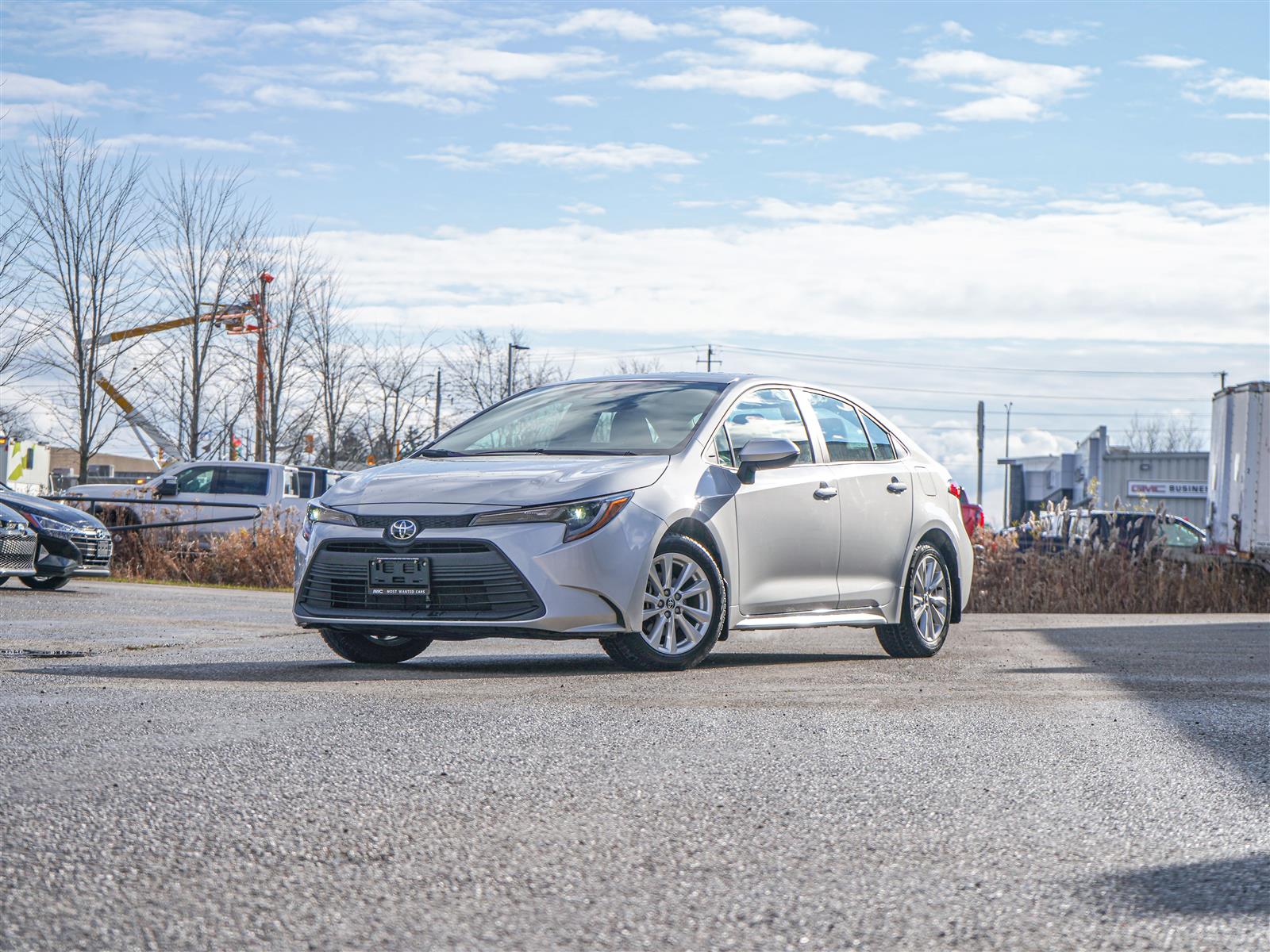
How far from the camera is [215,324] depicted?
30062 millimetres

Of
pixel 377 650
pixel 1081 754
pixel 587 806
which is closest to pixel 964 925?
pixel 587 806

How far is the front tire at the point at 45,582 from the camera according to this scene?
15.6 meters

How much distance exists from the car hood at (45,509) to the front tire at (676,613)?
359 inches

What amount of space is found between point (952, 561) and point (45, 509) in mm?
9219

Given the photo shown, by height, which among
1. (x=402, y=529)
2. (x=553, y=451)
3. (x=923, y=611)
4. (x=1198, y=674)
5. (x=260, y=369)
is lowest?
(x=1198, y=674)

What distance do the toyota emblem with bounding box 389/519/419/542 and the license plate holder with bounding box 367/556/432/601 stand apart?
10 cm

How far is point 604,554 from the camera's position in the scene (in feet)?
24.6

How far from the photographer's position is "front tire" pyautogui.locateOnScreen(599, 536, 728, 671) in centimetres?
777

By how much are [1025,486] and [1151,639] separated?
7700 centimetres

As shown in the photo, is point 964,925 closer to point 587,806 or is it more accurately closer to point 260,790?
point 587,806

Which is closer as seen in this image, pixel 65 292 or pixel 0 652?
pixel 0 652

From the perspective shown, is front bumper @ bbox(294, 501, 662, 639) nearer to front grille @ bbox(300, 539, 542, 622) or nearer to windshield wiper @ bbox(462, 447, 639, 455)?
front grille @ bbox(300, 539, 542, 622)

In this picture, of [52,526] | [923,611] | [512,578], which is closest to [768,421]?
[923,611]

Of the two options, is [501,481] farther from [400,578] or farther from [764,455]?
[764,455]
